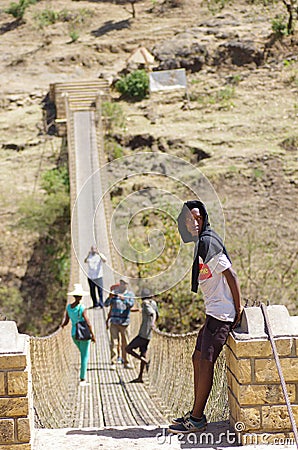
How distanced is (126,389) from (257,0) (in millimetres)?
21019

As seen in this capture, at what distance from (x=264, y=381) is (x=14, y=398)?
101 centimetres

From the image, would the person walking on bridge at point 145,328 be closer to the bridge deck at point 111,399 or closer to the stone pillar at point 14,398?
the bridge deck at point 111,399

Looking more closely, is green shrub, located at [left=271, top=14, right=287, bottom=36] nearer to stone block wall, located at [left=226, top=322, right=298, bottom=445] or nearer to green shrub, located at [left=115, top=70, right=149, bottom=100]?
green shrub, located at [left=115, top=70, right=149, bottom=100]

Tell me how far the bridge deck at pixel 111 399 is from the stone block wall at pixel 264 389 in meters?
2.32

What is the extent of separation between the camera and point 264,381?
3.25 m

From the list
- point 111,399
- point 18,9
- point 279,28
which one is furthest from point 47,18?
point 111,399

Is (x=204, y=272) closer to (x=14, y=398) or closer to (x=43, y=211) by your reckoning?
(x=14, y=398)

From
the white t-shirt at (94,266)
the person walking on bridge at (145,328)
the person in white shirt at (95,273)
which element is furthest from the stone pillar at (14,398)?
the white t-shirt at (94,266)

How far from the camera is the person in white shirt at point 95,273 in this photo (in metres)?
8.97

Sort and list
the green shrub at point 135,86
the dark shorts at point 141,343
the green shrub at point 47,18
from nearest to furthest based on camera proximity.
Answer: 1. the dark shorts at point 141,343
2. the green shrub at point 135,86
3. the green shrub at point 47,18

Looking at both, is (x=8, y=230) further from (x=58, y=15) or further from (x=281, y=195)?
(x=58, y=15)

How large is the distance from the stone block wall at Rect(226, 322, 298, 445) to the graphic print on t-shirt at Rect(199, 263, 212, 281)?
0.30 m

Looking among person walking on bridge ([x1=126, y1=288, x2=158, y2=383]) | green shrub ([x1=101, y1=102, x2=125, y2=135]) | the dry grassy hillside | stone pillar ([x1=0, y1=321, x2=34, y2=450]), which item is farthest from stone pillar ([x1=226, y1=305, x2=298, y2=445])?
green shrub ([x1=101, y1=102, x2=125, y2=135])

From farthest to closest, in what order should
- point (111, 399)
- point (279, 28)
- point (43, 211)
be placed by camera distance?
point (279, 28) < point (43, 211) < point (111, 399)
